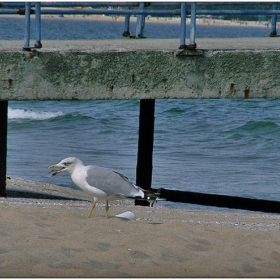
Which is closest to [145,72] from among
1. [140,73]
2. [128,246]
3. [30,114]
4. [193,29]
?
[140,73]

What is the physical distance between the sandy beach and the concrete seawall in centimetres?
113

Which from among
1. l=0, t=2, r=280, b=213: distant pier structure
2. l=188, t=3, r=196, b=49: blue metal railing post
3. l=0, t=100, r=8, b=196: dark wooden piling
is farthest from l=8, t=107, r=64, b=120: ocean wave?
A: l=188, t=3, r=196, b=49: blue metal railing post

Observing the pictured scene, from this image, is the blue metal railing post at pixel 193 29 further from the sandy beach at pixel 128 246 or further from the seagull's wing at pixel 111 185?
the sandy beach at pixel 128 246

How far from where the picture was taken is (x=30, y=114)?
25344 millimetres

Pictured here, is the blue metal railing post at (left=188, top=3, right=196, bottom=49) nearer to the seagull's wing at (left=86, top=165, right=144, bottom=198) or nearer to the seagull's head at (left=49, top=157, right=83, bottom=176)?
the seagull's wing at (left=86, top=165, right=144, bottom=198)

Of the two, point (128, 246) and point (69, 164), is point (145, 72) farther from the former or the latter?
point (128, 246)

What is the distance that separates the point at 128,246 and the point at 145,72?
1691 mm

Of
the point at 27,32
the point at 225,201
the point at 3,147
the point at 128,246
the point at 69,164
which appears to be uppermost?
the point at 27,32

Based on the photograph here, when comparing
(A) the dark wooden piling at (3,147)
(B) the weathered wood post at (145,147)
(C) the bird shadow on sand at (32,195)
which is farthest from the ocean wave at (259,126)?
(A) the dark wooden piling at (3,147)

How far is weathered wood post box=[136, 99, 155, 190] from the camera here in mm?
8867

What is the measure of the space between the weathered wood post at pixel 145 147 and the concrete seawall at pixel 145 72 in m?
2.64

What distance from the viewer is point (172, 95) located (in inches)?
247

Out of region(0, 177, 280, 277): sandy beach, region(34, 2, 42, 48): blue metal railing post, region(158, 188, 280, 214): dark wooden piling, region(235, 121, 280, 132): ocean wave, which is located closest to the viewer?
region(0, 177, 280, 277): sandy beach

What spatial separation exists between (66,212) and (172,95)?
1.50 meters
